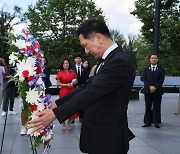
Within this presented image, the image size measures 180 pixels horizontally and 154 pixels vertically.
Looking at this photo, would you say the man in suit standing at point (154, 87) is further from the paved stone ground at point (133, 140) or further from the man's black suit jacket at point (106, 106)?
the man's black suit jacket at point (106, 106)

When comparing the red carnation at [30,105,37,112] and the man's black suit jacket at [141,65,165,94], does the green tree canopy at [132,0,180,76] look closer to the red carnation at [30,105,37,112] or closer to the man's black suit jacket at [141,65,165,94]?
Answer: the man's black suit jacket at [141,65,165,94]

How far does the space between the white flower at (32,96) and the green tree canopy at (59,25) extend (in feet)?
91.8

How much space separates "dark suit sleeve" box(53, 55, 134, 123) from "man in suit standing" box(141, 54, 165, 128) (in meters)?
6.12

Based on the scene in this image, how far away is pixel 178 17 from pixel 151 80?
13.5 m

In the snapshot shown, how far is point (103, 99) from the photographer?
228cm

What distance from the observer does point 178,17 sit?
20719 millimetres

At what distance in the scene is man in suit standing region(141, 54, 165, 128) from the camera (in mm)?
8320

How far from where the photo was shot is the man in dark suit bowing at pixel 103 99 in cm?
217

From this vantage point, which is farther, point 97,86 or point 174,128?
point 174,128

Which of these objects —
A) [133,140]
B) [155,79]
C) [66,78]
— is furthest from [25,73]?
[155,79]

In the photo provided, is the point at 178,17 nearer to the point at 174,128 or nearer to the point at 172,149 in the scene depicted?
the point at 174,128

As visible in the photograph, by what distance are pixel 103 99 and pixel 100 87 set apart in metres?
0.14

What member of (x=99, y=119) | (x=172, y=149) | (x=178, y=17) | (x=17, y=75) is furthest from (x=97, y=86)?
(x=178, y=17)

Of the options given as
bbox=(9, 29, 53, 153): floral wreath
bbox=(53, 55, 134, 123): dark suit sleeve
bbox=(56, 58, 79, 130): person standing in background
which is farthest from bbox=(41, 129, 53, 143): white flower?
bbox=(56, 58, 79, 130): person standing in background
